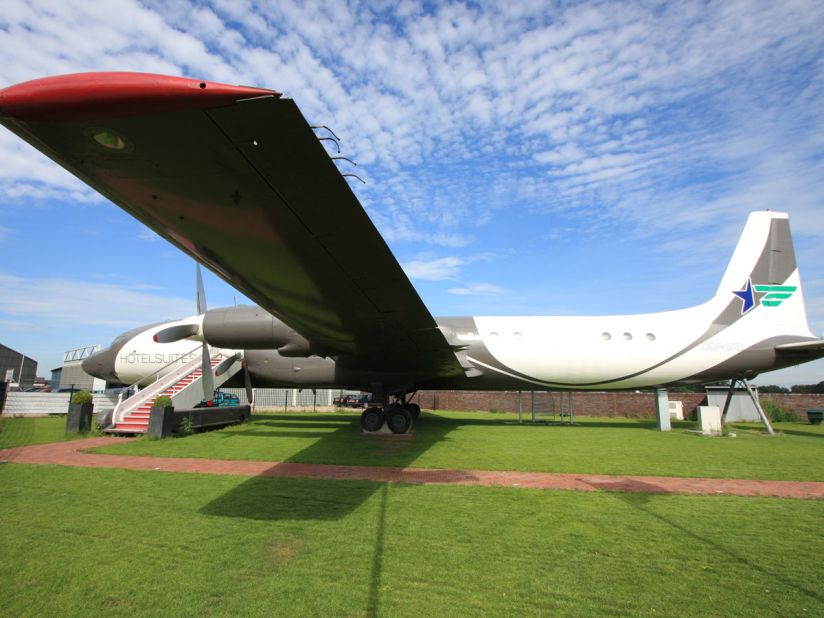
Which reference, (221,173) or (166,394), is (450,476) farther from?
(166,394)

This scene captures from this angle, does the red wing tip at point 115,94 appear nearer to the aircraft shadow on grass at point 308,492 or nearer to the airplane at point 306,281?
the airplane at point 306,281

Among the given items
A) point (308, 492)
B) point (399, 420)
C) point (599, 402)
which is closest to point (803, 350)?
point (399, 420)

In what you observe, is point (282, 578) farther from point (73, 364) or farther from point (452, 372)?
point (73, 364)

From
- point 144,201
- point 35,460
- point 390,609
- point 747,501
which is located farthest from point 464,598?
point 35,460

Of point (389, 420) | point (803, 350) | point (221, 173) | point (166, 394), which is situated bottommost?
point (389, 420)

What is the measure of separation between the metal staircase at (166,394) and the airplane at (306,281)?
814 millimetres

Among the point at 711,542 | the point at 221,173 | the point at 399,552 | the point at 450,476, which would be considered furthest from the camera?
the point at 450,476

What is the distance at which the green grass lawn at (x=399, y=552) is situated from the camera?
10.6 ft

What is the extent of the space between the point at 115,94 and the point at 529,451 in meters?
9.87

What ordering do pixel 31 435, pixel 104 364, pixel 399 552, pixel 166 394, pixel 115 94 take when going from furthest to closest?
1. pixel 104 364
2. pixel 166 394
3. pixel 31 435
4. pixel 399 552
5. pixel 115 94

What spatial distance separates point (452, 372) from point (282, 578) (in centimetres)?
998

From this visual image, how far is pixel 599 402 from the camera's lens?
89.9 ft

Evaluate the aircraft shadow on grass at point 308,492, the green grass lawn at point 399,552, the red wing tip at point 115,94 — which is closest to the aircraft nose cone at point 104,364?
the aircraft shadow on grass at point 308,492

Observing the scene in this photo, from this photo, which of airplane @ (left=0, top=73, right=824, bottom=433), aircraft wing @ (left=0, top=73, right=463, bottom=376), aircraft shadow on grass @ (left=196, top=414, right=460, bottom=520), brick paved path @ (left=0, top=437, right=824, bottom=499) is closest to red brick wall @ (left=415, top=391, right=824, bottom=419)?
airplane @ (left=0, top=73, right=824, bottom=433)
